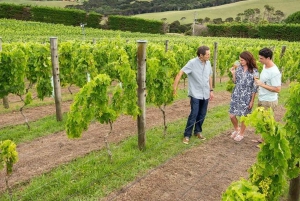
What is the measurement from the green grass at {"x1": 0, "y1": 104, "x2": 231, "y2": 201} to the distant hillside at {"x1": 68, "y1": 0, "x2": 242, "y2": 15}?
9861cm

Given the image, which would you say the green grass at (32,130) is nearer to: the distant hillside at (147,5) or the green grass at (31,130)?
the green grass at (31,130)

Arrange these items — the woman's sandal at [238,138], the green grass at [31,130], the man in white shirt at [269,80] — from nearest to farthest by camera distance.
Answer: the man in white shirt at [269,80]
the woman's sandal at [238,138]
the green grass at [31,130]

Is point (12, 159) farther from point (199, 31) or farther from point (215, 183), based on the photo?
point (199, 31)

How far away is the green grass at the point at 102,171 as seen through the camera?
15.6ft

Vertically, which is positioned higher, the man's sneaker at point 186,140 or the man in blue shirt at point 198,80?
the man in blue shirt at point 198,80

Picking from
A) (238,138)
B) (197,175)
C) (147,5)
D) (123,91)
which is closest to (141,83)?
(123,91)

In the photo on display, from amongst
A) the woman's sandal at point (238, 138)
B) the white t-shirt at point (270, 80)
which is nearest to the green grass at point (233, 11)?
the woman's sandal at point (238, 138)

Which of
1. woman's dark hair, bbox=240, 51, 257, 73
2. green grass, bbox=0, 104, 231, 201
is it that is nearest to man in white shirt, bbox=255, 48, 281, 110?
woman's dark hair, bbox=240, 51, 257, 73

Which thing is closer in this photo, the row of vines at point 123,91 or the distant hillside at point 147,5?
the row of vines at point 123,91

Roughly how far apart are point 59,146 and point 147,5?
368ft

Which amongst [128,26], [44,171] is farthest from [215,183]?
[128,26]

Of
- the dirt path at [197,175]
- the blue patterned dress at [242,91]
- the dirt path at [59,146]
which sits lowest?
the dirt path at [197,175]

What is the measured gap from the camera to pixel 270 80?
583 cm

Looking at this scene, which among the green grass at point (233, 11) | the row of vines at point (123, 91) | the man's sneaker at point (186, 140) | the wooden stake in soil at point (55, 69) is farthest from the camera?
the green grass at point (233, 11)
